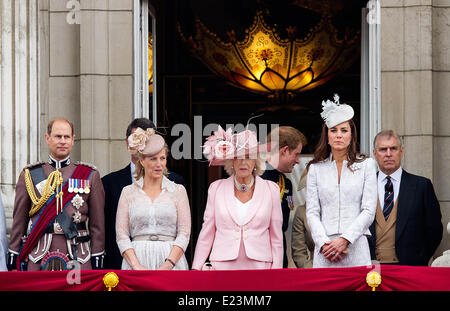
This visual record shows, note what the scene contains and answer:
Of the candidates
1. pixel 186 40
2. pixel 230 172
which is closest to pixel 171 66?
pixel 186 40

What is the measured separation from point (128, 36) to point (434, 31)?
330 cm

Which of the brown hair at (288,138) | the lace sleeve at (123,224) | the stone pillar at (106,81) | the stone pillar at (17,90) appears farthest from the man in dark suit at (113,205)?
the stone pillar at (17,90)

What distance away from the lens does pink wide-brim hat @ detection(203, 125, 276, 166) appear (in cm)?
756

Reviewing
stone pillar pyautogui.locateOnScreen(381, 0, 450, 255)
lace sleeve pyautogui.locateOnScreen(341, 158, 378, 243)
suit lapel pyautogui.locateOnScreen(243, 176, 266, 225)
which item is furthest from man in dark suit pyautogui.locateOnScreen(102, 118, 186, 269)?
stone pillar pyautogui.locateOnScreen(381, 0, 450, 255)

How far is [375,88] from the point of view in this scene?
10.1 metres

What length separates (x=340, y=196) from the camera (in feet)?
24.4

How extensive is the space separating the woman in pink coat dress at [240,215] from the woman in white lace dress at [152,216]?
0.70ft

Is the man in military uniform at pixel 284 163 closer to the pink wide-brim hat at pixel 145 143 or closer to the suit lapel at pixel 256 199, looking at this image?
the suit lapel at pixel 256 199

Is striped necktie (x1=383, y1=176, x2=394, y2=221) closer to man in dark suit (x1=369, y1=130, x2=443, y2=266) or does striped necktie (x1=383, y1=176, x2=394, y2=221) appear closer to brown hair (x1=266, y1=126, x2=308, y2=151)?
man in dark suit (x1=369, y1=130, x2=443, y2=266)

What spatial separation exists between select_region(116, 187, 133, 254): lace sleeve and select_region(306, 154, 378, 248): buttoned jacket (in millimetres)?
1451

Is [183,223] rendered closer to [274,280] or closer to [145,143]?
[145,143]

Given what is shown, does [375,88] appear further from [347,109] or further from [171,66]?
[171,66]

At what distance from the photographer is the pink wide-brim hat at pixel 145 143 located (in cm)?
762

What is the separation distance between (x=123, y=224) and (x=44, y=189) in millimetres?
728
